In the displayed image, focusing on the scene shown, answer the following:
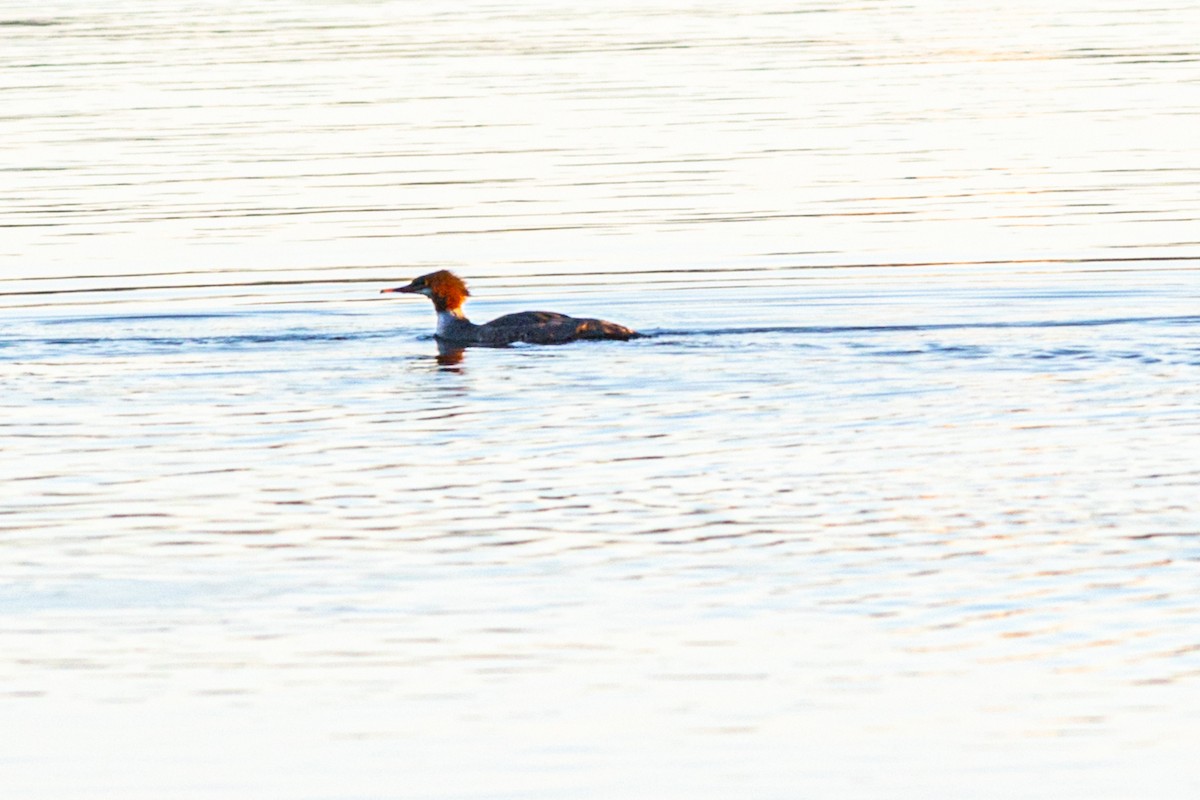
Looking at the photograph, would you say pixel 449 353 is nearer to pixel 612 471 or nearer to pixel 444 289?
pixel 444 289

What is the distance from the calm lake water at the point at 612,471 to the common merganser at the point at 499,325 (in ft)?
0.55

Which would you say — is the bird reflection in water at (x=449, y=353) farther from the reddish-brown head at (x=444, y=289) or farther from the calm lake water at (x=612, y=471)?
the reddish-brown head at (x=444, y=289)

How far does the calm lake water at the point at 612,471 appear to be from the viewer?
339 inches

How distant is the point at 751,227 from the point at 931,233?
1.67 metres

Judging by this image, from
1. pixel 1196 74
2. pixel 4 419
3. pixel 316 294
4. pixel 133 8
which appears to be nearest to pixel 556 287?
pixel 316 294

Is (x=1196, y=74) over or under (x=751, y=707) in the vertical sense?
over

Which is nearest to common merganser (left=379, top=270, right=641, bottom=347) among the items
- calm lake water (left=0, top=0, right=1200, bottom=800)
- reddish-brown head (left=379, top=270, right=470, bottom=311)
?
reddish-brown head (left=379, top=270, right=470, bottom=311)

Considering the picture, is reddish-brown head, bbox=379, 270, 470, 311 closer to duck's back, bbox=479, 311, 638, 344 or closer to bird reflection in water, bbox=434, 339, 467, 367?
bird reflection in water, bbox=434, 339, 467, 367

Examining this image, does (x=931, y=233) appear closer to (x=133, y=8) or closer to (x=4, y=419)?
(x=4, y=419)

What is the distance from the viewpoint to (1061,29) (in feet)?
152

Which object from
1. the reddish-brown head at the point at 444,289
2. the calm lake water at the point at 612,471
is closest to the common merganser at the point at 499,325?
the reddish-brown head at the point at 444,289

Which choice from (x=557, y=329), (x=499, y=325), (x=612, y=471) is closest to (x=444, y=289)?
(x=499, y=325)

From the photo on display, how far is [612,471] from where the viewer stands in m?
12.4

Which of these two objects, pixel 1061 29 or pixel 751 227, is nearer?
pixel 751 227
